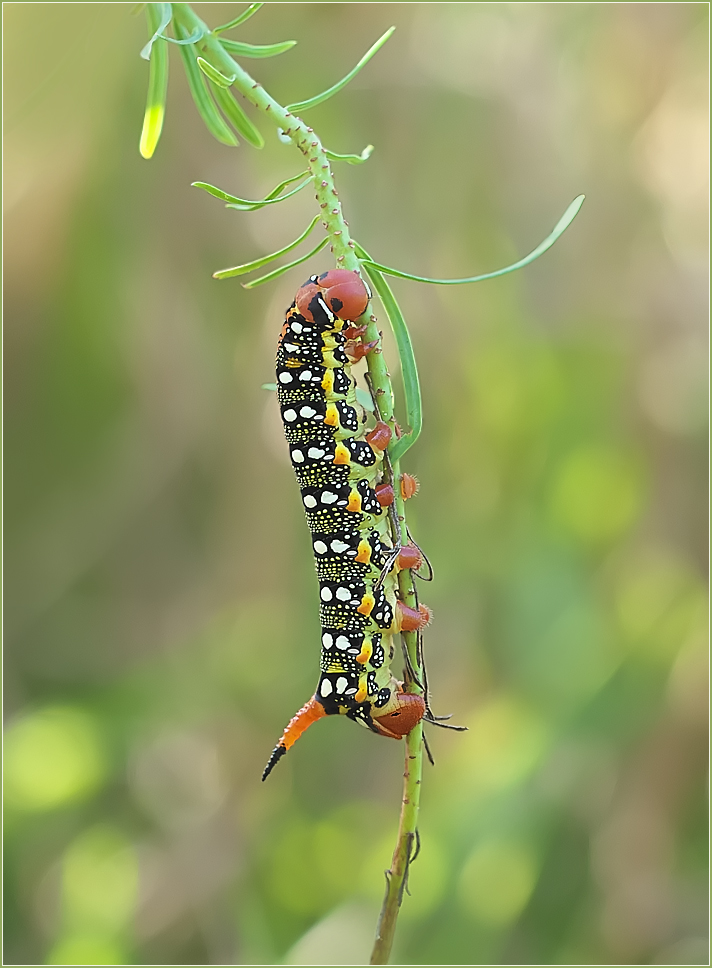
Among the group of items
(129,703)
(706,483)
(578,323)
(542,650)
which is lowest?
(129,703)

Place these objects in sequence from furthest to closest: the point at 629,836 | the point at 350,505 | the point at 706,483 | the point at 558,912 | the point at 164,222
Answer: the point at 164,222, the point at 706,483, the point at 629,836, the point at 558,912, the point at 350,505

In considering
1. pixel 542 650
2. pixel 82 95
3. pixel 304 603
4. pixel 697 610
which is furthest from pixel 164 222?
pixel 697 610

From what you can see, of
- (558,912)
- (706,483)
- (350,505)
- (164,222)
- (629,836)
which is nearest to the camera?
(350,505)

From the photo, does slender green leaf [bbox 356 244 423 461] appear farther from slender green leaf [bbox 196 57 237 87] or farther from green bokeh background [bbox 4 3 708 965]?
green bokeh background [bbox 4 3 708 965]

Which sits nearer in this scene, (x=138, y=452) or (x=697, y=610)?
(x=697, y=610)

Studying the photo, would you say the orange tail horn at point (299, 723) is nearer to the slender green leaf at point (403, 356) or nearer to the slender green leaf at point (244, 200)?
the slender green leaf at point (403, 356)

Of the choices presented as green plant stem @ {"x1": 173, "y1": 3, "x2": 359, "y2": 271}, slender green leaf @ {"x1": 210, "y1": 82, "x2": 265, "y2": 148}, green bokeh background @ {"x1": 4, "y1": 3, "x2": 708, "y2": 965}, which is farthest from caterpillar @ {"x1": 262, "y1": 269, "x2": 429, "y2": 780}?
green bokeh background @ {"x1": 4, "y1": 3, "x2": 708, "y2": 965}

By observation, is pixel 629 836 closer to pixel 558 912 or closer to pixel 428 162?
pixel 558 912

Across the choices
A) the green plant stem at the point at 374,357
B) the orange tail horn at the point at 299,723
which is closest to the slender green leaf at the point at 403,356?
the green plant stem at the point at 374,357
